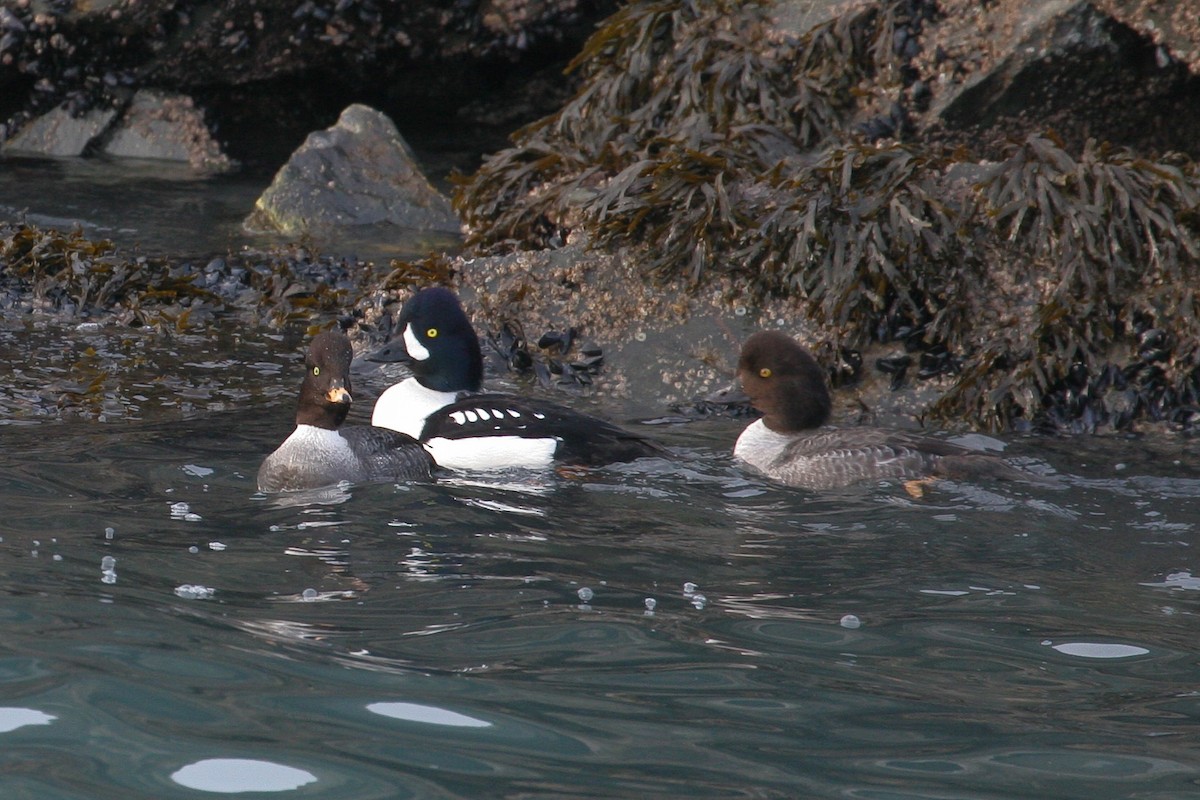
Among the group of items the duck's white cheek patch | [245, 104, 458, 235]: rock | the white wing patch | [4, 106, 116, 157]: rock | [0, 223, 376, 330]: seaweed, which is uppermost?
[4, 106, 116, 157]: rock

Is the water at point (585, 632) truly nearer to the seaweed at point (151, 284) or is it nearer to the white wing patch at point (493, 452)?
the white wing patch at point (493, 452)

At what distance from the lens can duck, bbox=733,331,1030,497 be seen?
6.32 metres

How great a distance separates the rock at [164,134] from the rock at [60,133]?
0.52ft

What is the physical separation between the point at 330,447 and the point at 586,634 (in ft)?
7.66

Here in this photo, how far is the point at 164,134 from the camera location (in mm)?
13312

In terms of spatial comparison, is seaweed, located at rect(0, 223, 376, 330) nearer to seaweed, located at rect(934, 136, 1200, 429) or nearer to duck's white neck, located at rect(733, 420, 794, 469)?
duck's white neck, located at rect(733, 420, 794, 469)

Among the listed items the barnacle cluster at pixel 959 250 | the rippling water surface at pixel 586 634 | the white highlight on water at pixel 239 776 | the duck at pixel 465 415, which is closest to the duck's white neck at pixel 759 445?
the rippling water surface at pixel 586 634

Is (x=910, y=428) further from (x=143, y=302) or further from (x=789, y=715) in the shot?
(x=143, y=302)

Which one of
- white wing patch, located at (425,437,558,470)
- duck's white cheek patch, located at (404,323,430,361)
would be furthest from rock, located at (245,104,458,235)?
white wing patch, located at (425,437,558,470)

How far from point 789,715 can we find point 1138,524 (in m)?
2.57

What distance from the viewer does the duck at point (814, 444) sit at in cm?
632

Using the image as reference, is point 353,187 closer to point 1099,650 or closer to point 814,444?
point 814,444

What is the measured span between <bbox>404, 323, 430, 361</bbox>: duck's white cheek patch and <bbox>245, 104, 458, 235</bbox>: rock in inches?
165

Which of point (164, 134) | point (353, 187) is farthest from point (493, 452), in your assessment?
point (164, 134)
